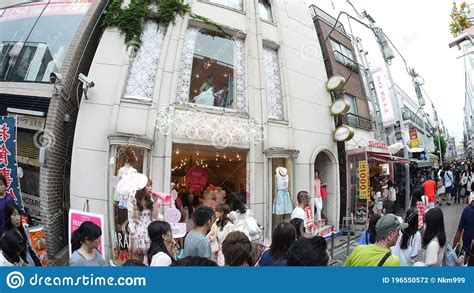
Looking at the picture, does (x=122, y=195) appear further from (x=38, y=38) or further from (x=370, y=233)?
(x=370, y=233)

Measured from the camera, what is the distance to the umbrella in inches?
82.1

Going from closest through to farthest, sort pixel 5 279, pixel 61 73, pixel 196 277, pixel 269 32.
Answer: pixel 196 277, pixel 5 279, pixel 61 73, pixel 269 32

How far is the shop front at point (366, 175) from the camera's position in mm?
2586

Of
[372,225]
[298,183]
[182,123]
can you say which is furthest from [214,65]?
[372,225]

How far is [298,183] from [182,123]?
1114 mm

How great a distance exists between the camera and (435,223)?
2.51 m

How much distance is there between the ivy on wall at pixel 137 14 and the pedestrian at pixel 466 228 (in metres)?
3.51

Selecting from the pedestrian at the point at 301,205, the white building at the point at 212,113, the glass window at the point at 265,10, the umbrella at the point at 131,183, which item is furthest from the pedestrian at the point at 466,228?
the umbrella at the point at 131,183

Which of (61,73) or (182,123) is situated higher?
(61,73)

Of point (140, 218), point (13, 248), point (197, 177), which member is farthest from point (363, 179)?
point (13, 248)

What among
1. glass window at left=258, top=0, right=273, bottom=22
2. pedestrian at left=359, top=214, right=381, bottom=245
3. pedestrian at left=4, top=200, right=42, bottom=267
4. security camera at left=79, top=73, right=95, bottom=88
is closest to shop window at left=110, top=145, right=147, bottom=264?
security camera at left=79, top=73, right=95, bottom=88

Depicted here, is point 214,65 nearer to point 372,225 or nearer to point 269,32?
point 269,32

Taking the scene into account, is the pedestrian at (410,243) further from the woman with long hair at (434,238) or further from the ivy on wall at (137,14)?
the ivy on wall at (137,14)

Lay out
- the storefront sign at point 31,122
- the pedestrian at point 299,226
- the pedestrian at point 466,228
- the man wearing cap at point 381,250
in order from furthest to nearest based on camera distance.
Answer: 1. the pedestrian at point 466,228
2. the pedestrian at point 299,226
3. the storefront sign at point 31,122
4. the man wearing cap at point 381,250
